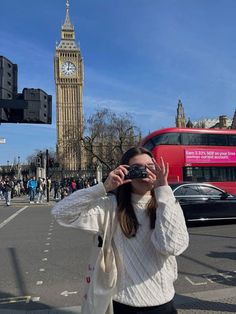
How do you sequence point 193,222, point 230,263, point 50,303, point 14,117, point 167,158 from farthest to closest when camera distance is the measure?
point 167,158
point 193,222
point 230,263
point 14,117
point 50,303

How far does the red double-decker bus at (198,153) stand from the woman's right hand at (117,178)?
17584 mm

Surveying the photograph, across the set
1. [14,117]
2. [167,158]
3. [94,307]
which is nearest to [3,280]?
[14,117]

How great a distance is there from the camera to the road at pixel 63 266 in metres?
5.82

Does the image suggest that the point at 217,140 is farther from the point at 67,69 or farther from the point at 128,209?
the point at 67,69

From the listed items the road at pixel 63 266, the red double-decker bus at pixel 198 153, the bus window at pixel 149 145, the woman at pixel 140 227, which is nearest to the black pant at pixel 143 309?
the woman at pixel 140 227

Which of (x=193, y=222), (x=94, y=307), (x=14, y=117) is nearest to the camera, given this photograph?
(x=94, y=307)

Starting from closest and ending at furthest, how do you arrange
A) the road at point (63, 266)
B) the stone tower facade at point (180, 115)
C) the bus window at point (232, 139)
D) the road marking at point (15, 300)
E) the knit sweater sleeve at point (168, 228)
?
the knit sweater sleeve at point (168, 228) → the road marking at point (15, 300) → the road at point (63, 266) → the bus window at point (232, 139) → the stone tower facade at point (180, 115)

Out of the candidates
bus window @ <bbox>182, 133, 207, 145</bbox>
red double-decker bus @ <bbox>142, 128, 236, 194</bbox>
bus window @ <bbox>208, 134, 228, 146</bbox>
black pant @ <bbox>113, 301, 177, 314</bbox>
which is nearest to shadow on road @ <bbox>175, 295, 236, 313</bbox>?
black pant @ <bbox>113, 301, 177, 314</bbox>

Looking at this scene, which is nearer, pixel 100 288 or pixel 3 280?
pixel 100 288

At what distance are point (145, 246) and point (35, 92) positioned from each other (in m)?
5.23

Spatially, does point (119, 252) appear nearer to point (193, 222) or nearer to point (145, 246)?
point (145, 246)

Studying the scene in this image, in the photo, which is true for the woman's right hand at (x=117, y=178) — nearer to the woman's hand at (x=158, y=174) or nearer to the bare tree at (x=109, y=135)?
the woman's hand at (x=158, y=174)

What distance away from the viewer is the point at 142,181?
2.48m

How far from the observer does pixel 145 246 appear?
2.47 metres
